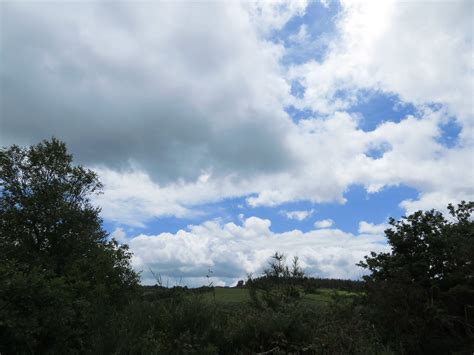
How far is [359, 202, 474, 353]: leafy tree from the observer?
10.9 metres

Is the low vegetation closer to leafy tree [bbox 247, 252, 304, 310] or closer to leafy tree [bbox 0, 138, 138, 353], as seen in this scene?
leafy tree [bbox 247, 252, 304, 310]

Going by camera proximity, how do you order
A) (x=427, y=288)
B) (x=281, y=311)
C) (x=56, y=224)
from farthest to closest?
1. (x=56, y=224)
2. (x=427, y=288)
3. (x=281, y=311)

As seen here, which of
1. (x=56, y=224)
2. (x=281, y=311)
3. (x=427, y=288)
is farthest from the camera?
(x=56, y=224)

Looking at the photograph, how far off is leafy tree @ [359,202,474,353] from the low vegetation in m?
0.03

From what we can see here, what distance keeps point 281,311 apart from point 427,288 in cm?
421

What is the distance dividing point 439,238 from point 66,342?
31.8 ft

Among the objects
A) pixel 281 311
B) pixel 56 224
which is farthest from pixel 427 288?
pixel 56 224

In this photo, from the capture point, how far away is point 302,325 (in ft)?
31.2

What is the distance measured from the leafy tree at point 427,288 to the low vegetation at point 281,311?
27mm

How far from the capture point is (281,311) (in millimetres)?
10617

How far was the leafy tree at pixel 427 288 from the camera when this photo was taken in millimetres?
10922

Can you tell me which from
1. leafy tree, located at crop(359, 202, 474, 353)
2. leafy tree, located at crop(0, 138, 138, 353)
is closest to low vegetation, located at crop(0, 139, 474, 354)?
leafy tree, located at crop(359, 202, 474, 353)

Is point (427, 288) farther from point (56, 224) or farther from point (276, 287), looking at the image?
point (56, 224)

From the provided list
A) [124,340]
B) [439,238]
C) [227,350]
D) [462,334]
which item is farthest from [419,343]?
[124,340]
